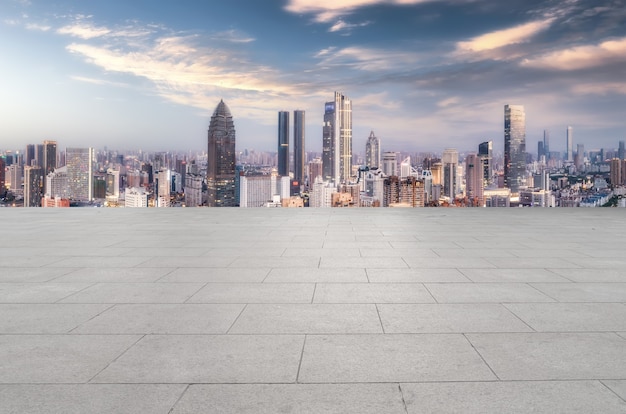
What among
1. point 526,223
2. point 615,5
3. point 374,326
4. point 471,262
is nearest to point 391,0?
point 615,5

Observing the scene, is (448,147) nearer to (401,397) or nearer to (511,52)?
(511,52)

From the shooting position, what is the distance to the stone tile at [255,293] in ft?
25.6

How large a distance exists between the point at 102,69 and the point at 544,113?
5232cm

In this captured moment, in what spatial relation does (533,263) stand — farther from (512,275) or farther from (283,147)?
(283,147)

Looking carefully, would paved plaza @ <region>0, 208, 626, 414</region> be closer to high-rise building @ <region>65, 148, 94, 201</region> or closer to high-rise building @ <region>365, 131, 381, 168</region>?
high-rise building @ <region>65, 148, 94, 201</region>

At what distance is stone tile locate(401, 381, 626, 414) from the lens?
4.09 metres

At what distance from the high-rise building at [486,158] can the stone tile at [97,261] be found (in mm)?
61233

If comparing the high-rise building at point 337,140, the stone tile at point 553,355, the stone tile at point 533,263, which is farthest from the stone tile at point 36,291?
the high-rise building at point 337,140

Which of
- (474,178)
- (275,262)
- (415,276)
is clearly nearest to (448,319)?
(415,276)

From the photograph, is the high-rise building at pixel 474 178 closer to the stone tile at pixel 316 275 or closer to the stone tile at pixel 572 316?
the stone tile at pixel 316 275

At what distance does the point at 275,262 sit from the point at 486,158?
75.9 meters

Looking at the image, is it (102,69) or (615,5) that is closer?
(615,5)

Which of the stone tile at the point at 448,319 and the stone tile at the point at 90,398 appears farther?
the stone tile at the point at 448,319

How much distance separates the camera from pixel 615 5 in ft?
122
